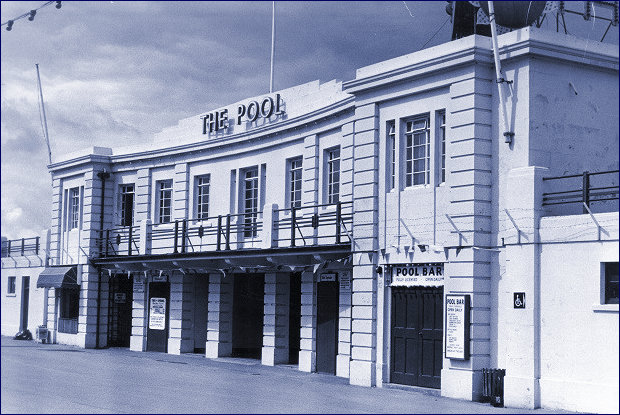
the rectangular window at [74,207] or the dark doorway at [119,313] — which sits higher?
the rectangular window at [74,207]

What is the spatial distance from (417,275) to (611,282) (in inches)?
189

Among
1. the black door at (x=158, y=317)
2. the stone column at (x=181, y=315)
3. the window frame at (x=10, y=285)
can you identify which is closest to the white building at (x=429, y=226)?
the stone column at (x=181, y=315)

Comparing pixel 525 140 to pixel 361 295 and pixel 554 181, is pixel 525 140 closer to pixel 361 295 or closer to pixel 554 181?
pixel 554 181

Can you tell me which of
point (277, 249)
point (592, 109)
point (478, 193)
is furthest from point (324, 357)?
point (592, 109)

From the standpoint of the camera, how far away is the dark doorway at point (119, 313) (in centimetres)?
3397

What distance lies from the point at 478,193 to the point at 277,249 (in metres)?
7.50

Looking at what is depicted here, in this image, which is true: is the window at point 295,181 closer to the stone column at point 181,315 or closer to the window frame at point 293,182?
the window frame at point 293,182

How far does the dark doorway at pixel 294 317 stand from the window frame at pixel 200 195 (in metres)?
4.90

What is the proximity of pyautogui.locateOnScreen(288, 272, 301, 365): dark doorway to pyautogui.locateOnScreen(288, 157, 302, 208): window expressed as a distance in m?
2.20

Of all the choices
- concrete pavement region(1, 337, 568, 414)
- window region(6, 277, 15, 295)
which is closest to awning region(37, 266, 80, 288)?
window region(6, 277, 15, 295)

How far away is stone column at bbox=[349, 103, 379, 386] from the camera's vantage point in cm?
2059

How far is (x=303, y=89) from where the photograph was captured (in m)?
Answer: 26.2

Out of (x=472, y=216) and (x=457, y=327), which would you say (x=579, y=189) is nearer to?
(x=472, y=216)

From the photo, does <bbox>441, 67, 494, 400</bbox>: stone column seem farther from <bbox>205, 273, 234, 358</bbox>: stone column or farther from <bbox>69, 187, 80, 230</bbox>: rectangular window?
<bbox>69, 187, 80, 230</bbox>: rectangular window
